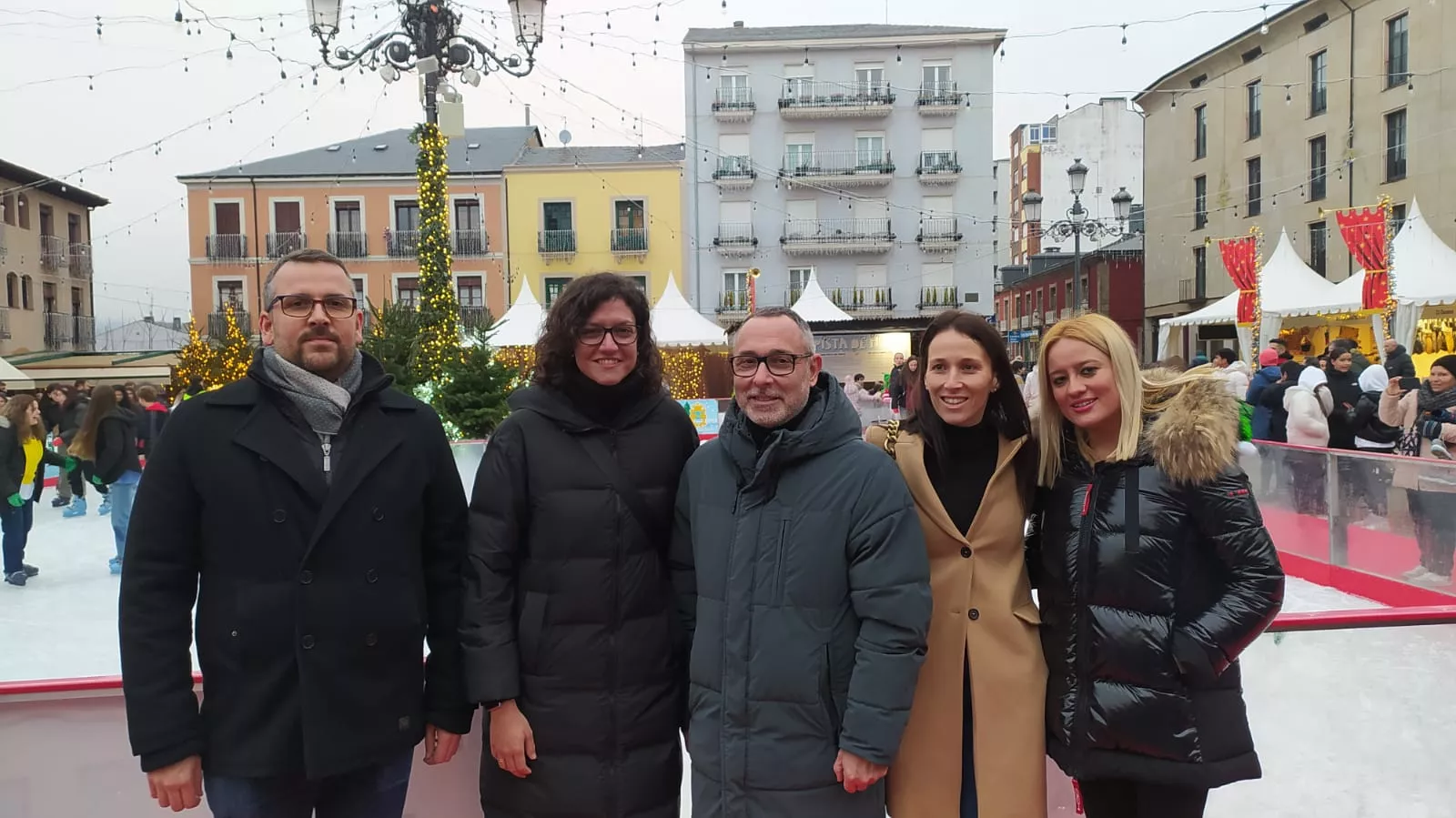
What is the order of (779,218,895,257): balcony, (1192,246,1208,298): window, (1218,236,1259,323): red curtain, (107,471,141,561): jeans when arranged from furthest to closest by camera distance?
(779,218,895,257): balcony → (1192,246,1208,298): window → (1218,236,1259,323): red curtain → (107,471,141,561): jeans

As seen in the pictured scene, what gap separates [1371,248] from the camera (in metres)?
12.0

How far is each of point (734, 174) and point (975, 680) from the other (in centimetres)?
2835

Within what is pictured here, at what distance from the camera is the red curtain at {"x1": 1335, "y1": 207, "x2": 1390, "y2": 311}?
467 inches

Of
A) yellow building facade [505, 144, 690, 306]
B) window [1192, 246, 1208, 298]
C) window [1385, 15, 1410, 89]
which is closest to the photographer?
window [1385, 15, 1410, 89]

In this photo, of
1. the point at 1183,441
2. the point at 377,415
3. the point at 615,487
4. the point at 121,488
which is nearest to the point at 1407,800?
the point at 1183,441

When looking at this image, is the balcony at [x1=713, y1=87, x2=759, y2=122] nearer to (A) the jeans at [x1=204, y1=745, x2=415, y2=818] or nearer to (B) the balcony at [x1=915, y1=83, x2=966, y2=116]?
(B) the balcony at [x1=915, y1=83, x2=966, y2=116]

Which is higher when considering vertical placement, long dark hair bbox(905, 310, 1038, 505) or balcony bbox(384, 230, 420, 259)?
balcony bbox(384, 230, 420, 259)

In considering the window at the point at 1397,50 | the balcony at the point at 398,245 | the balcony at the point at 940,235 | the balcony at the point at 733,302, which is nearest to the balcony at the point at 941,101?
the balcony at the point at 940,235

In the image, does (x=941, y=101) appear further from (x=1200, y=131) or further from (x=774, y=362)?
(x=774, y=362)

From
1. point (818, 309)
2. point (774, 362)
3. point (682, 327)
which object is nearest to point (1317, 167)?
point (818, 309)

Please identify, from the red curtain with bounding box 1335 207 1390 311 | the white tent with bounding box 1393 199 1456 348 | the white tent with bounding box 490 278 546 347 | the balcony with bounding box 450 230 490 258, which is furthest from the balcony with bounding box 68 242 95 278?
the white tent with bounding box 1393 199 1456 348

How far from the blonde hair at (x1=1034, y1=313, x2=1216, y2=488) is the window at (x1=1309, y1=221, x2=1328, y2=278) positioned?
79.9 ft

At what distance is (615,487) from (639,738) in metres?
0.51

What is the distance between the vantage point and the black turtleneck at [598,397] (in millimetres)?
1908
